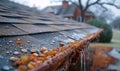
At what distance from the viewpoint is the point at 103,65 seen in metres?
10.5

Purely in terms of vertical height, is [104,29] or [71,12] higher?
[71,12]

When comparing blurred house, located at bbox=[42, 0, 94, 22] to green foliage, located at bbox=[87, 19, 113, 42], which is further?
blurred house, located at bbox=[42, 0, 94, 22]

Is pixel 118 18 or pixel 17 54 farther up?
pixel 17 54

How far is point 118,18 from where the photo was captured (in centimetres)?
7919

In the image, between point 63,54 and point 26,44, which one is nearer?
point 63,54

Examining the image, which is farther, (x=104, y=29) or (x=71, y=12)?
(x=71, y=12)

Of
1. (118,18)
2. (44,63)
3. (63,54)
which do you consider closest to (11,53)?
(44,63)

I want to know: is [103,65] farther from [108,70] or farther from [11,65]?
[11,65]

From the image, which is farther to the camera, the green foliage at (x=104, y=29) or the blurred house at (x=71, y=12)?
the blurred house at (x=71, y=12)

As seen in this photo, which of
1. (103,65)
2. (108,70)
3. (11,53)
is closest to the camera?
(11,53)

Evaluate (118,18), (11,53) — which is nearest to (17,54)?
(11,53)

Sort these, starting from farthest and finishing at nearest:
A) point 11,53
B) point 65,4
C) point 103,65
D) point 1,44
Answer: point 65,4 < point 103,65 < point 1,44 < point 11,53

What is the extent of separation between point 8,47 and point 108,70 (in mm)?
8918

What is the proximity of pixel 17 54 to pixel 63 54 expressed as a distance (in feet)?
1.30
